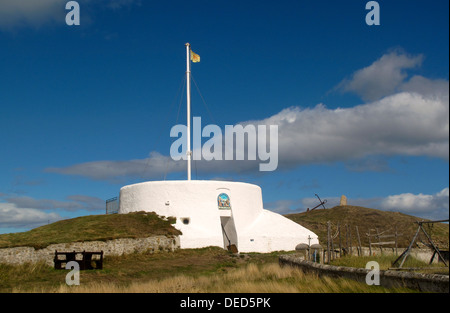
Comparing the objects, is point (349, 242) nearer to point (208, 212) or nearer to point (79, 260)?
point (208, 212)

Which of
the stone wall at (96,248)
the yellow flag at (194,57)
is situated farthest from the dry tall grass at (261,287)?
the yellow flag at (194,57)

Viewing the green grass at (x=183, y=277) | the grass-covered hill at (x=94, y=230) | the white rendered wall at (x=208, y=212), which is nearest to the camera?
the green grass at (x=183, y=277)

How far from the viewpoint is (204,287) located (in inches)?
594

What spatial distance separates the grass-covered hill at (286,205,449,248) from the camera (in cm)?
4516

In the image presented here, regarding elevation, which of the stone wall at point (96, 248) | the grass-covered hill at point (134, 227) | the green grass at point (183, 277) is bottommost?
the green grass at point (183, 277)

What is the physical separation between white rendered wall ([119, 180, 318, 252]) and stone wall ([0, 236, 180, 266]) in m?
2.64

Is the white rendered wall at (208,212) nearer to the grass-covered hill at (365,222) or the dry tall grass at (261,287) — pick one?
the grass-covered hill at (365,222)

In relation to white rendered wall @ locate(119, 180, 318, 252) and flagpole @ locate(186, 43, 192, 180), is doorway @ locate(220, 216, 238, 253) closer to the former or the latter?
white rendered wall @ locate(119, 180, 318, 252)

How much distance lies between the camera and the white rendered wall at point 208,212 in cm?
3412

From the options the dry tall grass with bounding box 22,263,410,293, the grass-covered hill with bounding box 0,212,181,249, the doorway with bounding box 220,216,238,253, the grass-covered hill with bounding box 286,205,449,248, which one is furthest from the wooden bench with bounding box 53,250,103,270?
the grass-covered hill with bounding box 286,205,449,248

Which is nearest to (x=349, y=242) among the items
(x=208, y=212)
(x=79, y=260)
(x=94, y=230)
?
(x=208, y=212)

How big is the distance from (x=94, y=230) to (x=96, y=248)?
3.33 metres

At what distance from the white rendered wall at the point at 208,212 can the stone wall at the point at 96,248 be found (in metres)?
2.64
